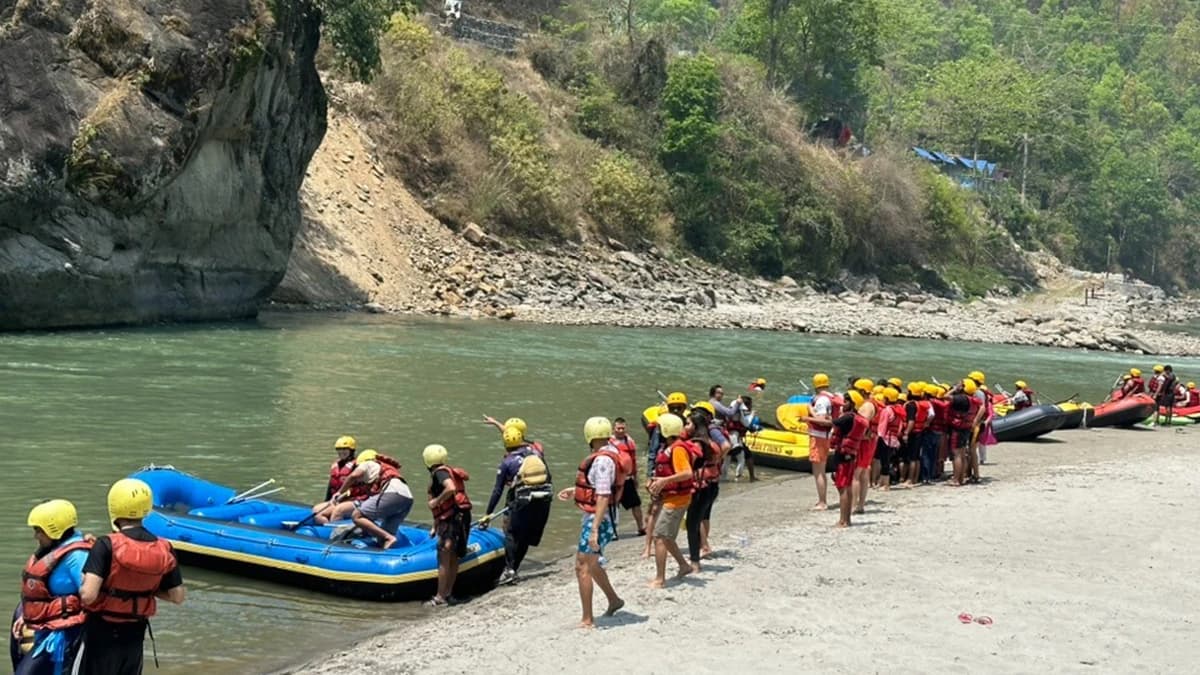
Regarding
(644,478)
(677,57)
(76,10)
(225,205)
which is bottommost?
(644,478)

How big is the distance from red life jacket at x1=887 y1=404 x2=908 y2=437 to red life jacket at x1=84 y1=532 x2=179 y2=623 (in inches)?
462

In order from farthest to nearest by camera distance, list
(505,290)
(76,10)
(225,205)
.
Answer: (505,290) < (225,205) < (76,10)

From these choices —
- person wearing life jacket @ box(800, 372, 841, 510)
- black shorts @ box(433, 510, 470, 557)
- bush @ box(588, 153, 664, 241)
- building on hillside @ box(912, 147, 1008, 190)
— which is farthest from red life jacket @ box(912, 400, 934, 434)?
building on hillside @ box(912, 147, 1008, 190)

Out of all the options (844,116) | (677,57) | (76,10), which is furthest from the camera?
(844,116)

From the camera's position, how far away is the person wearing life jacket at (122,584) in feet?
23.4

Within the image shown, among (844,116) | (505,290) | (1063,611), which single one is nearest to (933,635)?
(1063,611)

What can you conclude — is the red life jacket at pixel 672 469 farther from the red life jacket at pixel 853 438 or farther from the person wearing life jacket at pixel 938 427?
the person wearing life jacket at pixel 938 427

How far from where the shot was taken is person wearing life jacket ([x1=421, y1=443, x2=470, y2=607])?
1205 centimetres

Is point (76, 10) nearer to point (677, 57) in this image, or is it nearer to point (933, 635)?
point (933, 635)

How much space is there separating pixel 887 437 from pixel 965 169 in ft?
231

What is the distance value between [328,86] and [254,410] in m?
29.7

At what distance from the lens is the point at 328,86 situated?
164 feet

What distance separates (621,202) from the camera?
54.2 metres

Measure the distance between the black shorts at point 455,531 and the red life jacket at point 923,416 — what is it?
8.20 meters
